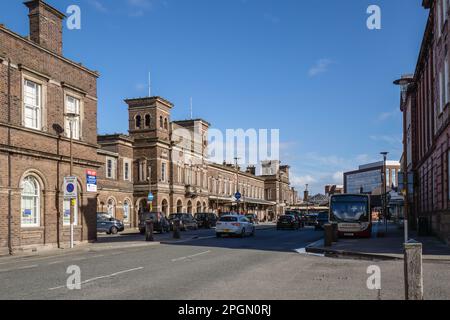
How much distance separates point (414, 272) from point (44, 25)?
22.8 metres

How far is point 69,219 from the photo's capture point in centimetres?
2694

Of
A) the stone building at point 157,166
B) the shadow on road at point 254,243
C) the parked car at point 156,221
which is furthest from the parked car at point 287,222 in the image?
the shadow on road at point 254,243

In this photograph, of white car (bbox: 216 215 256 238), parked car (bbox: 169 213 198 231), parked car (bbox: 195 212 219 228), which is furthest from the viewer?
parked car (bbox: 195 212 219 228)

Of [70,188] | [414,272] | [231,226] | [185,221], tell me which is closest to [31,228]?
[70,188]

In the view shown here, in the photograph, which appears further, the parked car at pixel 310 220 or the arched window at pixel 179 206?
the parked car at pixel 310 220

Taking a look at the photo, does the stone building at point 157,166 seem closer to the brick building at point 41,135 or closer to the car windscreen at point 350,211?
the brick building at point 41,135

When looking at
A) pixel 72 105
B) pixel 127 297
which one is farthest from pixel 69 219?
pixel 127 297

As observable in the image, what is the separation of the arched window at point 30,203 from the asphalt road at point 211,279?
5.40 meters

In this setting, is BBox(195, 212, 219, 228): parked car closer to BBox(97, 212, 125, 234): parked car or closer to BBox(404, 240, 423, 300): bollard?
BBox(97, 212, 125, 234): parked car

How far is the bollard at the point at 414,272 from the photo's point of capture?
30.0 feet

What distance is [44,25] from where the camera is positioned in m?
26.1

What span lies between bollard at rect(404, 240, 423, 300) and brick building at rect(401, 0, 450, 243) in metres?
14.1

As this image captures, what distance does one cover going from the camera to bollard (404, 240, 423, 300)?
913 cm

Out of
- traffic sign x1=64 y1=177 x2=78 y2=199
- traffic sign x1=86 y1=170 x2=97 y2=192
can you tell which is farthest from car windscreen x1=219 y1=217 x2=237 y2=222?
traffic sign x1=64 y1=177 x2=78 y2=199
